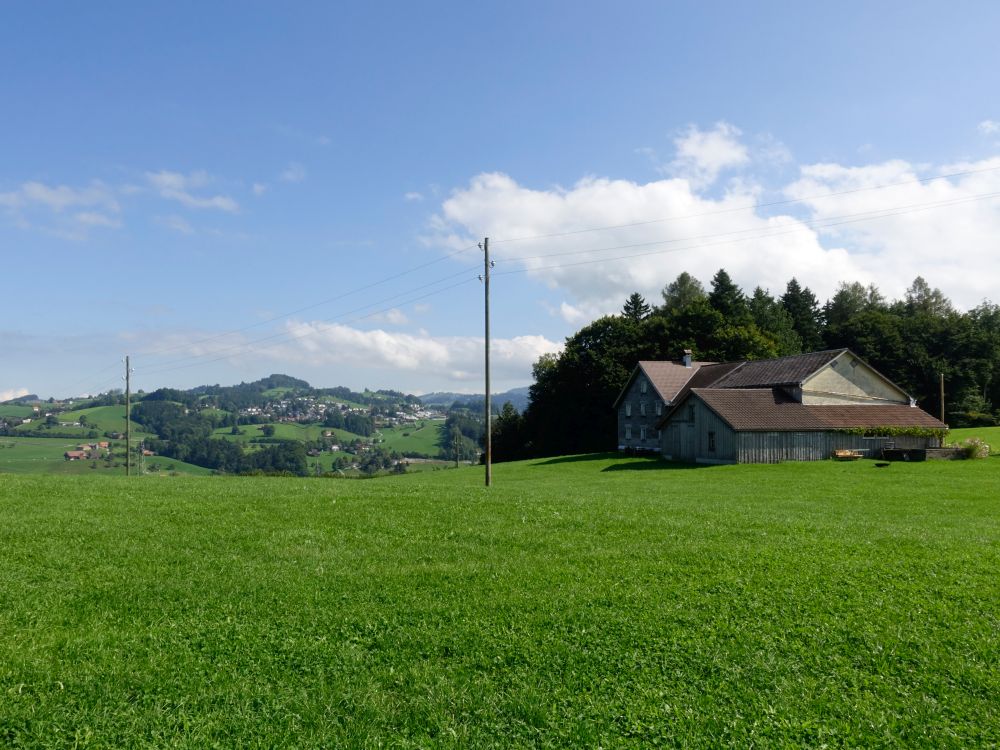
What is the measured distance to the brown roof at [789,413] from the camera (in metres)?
51.5

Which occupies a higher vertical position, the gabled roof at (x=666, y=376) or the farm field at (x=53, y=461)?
the gabled roof at (x=666, y=376)

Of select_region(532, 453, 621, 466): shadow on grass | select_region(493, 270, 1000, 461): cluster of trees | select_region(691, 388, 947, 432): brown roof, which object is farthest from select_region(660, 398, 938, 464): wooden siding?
select_region(493, 270, 1000, 461): cluster of trees

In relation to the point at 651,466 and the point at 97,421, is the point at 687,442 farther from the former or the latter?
the point at 97,421

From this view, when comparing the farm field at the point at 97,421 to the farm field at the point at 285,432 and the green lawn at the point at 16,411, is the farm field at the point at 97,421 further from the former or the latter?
the farm field at the point at 285,432

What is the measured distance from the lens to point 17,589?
10.2 m

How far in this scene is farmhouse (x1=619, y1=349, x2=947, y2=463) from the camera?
5112 cm

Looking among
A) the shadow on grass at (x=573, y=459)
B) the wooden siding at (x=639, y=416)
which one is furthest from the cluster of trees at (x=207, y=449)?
the shadow on grass at (x=573, y=459)

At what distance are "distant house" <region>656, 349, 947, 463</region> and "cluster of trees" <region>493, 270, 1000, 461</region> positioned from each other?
22.3 metres

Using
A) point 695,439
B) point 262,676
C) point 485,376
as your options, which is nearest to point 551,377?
point 695,439

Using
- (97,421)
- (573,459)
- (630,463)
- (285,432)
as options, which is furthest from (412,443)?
(630,463)

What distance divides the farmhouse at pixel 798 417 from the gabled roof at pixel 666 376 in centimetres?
871

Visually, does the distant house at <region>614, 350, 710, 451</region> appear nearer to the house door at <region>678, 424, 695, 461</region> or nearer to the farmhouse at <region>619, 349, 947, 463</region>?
the farmhouse at <region>619, 349, 947, 463</region>

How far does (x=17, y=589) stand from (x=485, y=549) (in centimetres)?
739

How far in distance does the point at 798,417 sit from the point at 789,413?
751 millimetres
